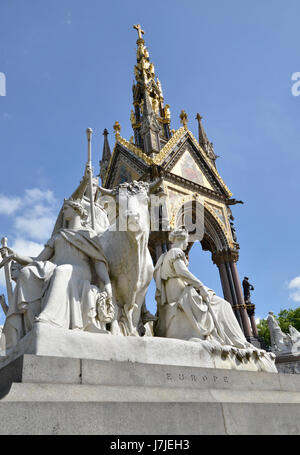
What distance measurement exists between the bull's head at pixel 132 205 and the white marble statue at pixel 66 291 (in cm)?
40

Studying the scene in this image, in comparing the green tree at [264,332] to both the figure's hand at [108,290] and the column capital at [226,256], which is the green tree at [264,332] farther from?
the figure's hand at [108,290]

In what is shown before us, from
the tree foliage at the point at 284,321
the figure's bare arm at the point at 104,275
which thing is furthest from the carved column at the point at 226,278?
the figure's bare arm at the point at 104,275

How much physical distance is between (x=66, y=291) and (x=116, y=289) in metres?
0.82

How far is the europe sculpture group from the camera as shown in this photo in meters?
3.47

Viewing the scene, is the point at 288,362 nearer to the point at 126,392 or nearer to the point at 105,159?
the point at 126,392

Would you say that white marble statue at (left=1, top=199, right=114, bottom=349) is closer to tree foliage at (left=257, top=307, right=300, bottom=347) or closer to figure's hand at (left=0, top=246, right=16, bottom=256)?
figure's hand at (left=0, top=246, right=16, bottom=256)

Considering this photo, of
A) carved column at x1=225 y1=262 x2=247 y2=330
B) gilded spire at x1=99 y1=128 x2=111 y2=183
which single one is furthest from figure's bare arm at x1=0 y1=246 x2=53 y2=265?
gilded spire at x1=99 y1=128 x2=111 y2=183

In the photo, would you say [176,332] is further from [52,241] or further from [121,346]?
[52,241]

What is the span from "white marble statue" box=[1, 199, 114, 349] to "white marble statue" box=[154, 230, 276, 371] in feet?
3.14

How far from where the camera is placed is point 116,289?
4148 mm

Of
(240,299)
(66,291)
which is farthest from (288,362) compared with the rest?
(66,291)

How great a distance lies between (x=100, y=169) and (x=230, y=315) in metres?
25.3

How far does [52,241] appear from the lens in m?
4.11
